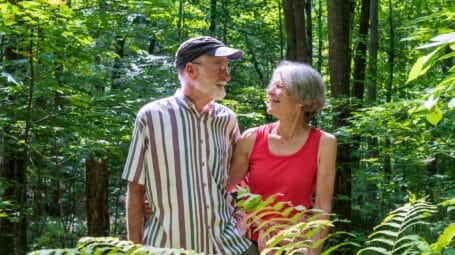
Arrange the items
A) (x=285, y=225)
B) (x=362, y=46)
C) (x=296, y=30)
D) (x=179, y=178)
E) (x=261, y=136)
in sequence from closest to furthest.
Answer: (x=285, y=225) → (x=179, y=178) → (x=261, y=136) → (x=296, y=30) → (x=362, y=46)

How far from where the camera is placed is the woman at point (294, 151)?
7.77ft

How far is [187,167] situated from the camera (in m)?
2.30

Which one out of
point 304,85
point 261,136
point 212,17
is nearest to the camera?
point 304,85

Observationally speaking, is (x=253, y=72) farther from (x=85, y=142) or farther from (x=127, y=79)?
(x=85, y=142)

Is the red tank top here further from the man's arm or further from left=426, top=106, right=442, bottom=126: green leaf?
left=426, top=106, right=442, bottom=126: green leaf

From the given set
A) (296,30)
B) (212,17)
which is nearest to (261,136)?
(296,30)

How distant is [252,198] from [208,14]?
36.3 feet

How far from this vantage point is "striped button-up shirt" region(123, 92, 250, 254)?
2283mm

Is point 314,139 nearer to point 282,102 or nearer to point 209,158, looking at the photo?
point 282,102

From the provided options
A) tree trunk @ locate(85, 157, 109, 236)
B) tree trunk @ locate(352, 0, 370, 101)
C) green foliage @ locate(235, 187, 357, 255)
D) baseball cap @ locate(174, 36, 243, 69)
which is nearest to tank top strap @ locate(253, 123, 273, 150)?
baseball cap @ locate(174, 36, 243, 69)

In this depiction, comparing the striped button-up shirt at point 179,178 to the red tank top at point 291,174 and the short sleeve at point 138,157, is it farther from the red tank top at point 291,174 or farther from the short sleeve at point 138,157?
the red tank top at point 291,174

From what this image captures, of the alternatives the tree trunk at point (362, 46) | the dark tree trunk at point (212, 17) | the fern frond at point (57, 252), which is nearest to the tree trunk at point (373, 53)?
the tree trunk at point (362, 46)

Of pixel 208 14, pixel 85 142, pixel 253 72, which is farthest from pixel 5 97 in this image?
pixel 253 72

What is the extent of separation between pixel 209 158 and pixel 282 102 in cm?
41
